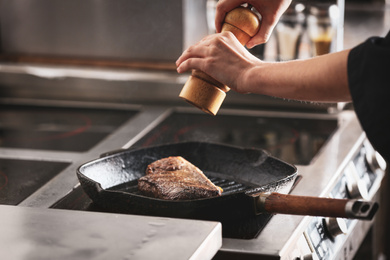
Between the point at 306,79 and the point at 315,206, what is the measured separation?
0.23 metres

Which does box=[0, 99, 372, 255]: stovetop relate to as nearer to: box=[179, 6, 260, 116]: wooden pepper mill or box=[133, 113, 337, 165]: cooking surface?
box=[133, 113, 337, 165]: cooking surface

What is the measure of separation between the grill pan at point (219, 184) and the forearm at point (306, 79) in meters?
0.19

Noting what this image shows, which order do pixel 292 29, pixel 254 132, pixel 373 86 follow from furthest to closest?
1. pixel 292 29
2. pixel 254 132
3. pixel 373 86

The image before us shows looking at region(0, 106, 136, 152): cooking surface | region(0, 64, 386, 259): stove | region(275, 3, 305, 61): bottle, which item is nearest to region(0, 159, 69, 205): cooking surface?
region(0, 64, 386, 259): stove

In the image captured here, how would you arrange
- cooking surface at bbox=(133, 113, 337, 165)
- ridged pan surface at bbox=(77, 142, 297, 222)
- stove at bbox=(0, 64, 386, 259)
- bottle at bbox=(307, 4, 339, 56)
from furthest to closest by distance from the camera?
1. bottle at bbox=(307, 4, 339, 56)
2. cooking surface at bbox=(133, 113, 337, 165)
3. stove at bbox=(0, 64, 386, 259)
4. ridged pan surface at bbox=(77, 142, 297, 222)

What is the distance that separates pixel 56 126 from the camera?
226 centimetres

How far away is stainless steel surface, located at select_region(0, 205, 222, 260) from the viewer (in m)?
1.07

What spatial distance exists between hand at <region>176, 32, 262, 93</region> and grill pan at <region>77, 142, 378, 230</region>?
8.8 inches

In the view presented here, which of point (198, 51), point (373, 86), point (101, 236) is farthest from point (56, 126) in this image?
point (373, 86)

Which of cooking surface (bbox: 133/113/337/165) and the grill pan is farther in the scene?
cooking surface (bbox: 133/113/337/165)

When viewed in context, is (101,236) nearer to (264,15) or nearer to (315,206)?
(315,206)

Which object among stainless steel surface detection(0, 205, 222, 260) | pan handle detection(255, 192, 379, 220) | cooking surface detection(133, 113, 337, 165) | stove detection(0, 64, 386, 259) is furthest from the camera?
cooking surface detection(133, 113, 337, 165)

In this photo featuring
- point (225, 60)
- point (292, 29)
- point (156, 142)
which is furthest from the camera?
point (292, 29)

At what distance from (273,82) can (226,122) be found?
3.27 ft
